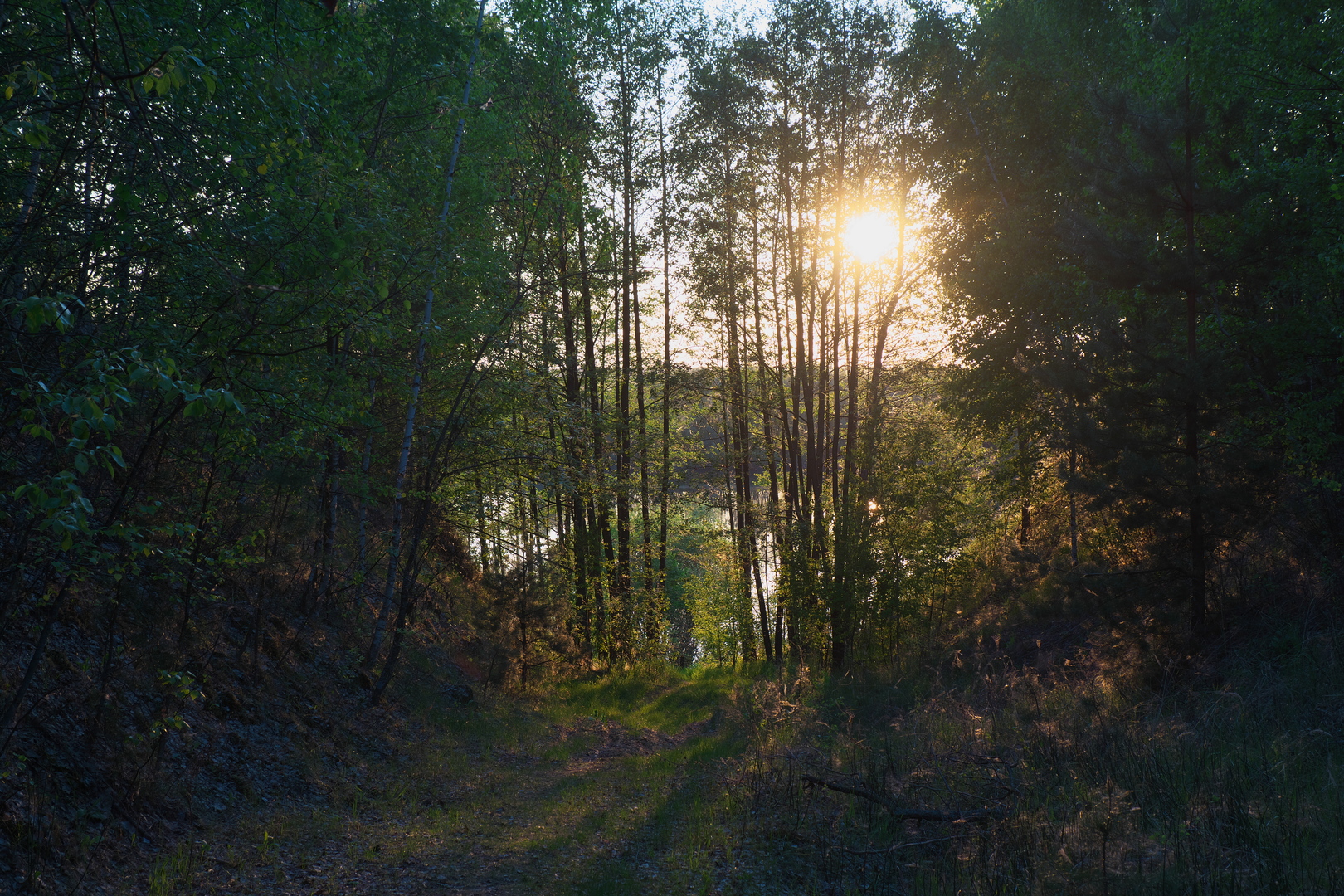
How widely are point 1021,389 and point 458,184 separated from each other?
41.3 feet

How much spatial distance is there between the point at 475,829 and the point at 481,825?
0.53 ft

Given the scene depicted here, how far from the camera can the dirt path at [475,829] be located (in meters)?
5.71

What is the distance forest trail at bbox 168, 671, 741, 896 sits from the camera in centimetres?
572

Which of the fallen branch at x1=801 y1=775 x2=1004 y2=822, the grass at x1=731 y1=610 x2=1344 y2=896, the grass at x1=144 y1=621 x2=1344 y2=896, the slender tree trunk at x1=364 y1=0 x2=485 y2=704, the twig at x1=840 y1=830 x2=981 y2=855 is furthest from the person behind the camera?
the slender tree trunk at x1=364 y1=0 x2=485 y2=704

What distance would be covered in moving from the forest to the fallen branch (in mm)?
97

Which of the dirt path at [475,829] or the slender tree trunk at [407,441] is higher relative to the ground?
the slender tree trunk at [407,441]

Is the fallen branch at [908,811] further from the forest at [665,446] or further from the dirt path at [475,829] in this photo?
the dirt path at [475,829]

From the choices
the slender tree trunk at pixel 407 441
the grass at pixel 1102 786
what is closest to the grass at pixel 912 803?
the grass at pixel 1102 786

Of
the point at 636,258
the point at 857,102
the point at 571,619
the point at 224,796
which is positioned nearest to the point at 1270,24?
the point at 857,102

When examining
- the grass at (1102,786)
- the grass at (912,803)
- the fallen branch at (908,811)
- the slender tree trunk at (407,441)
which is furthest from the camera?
the slender tree trunk at (407,441)

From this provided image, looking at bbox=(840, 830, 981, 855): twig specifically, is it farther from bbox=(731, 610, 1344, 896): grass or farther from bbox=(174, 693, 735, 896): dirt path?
bbox=(174, 693, 735, 896): dirt path

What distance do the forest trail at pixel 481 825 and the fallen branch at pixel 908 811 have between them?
5.14ft

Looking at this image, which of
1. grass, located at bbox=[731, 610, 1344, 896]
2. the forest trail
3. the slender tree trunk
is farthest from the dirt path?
the slender tree trunk

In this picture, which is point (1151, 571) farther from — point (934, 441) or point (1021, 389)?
point (1021, 389)
